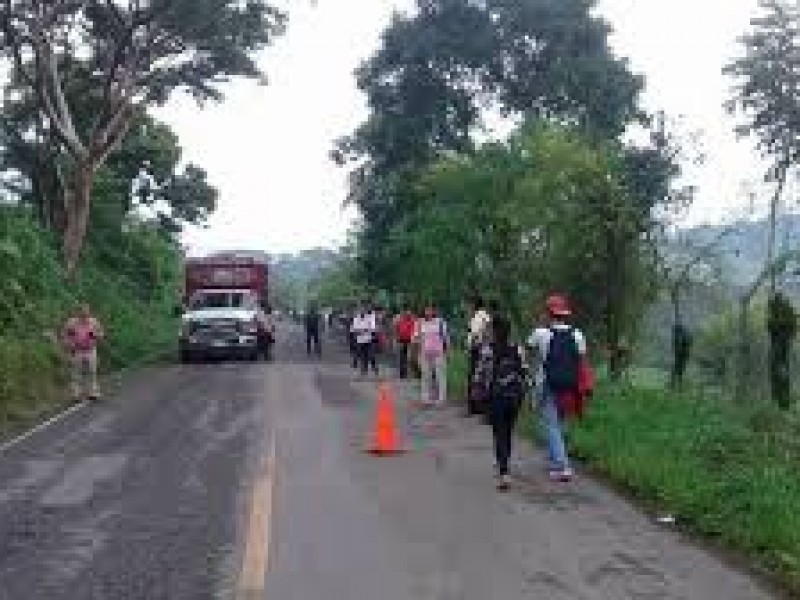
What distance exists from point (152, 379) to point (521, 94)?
83.7 feet

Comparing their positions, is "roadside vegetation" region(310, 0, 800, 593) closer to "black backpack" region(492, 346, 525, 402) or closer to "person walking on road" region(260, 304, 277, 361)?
"black backpack" region(492, 346, 525, 402)

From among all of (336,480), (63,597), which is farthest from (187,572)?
(336,480)

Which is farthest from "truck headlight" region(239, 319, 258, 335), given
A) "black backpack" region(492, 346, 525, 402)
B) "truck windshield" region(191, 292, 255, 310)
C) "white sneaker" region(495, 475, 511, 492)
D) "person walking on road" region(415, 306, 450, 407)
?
"white sneaker" region(495, 475, 511, 492)

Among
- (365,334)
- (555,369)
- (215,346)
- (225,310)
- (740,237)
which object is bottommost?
(555,369)

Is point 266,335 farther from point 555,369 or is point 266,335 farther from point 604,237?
point 555,369

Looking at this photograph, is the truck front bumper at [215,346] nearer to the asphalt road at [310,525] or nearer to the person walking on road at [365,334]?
the person walking on road at [365,334]

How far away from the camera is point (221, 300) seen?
142ft

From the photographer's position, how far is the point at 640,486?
14680mm

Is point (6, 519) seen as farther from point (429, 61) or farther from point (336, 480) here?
point (429, 61)

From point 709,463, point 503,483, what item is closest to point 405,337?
point 709,463

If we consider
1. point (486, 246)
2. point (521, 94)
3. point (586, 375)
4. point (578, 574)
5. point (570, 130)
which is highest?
point (521, 94)

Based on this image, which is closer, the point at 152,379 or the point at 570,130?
the point at 152,379

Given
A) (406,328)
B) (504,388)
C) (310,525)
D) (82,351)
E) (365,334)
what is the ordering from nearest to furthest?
(310,525) → (504,388) → (82,351) → (406,328) → (365,334)

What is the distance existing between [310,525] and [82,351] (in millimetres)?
15448
